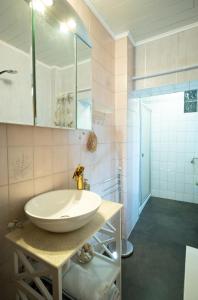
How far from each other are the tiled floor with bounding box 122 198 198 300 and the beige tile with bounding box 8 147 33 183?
4.23 ft

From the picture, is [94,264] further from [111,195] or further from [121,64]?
[121,64]

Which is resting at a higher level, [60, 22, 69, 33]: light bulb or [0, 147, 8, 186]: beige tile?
[60, 22, 69, 33]: light bulb

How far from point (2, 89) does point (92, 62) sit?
3.08 ft

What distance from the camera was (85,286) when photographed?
92 centimetres

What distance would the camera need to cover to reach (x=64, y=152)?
1166mm

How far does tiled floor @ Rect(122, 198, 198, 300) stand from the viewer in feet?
4.42

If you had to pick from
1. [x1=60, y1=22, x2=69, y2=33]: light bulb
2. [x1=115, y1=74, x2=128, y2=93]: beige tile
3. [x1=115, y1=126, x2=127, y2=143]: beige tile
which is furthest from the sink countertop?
[x1=115, y1=74, x2=128, y2=93]: beige tile

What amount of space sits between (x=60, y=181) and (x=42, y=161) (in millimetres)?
218

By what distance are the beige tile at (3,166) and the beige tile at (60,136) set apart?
338mm

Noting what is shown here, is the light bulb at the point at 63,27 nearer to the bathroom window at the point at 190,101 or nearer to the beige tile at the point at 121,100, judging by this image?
the beige tile at the point at 121,100

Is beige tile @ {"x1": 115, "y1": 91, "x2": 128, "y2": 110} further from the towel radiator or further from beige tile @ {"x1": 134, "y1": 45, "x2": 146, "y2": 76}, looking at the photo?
the towel radiator

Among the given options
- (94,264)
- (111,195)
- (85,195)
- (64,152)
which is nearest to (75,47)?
(64,152)

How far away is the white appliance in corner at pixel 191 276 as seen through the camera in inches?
35.3

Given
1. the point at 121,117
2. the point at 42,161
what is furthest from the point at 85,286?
the point at 121,117
